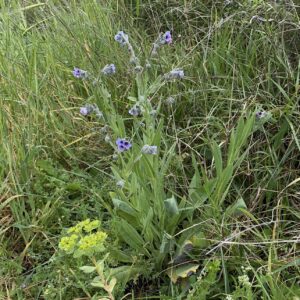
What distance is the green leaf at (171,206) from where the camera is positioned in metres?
1.58

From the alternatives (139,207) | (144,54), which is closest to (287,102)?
(144,54)

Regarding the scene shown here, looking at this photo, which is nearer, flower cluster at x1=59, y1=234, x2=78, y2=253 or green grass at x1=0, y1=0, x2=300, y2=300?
flower cluster at x1=59, y1=234, x2=78, y2=253

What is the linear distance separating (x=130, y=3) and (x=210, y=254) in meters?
1.64

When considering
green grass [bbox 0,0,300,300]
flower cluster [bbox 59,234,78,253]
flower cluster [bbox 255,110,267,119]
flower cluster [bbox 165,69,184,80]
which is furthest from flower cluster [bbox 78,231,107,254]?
flower cluster [bbox 255,110,267,119]

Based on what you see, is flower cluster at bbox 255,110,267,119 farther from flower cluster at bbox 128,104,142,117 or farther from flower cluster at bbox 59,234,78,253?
flower cluster at bbox 59,234,78,253

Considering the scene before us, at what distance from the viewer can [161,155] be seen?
6.35 ft

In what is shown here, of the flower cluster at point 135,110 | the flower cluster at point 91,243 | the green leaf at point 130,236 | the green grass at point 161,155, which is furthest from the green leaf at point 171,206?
the flower cluster at point 91,243

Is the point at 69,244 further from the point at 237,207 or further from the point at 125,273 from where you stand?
the point at 237,207

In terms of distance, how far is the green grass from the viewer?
1580 millimetres

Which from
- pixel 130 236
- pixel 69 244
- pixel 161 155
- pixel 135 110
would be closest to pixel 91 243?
pixel 69 244

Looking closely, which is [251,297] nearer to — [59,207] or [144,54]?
[59,207]

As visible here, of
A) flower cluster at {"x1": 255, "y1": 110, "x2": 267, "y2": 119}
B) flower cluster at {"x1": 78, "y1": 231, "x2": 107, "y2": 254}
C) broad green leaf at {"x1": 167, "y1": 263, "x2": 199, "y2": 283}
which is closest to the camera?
flower cluster at {"x1": 78, "y1": 231, "x2": 107, "y2": 254}

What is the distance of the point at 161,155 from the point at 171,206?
38 cm

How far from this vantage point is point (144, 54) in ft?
7.53
